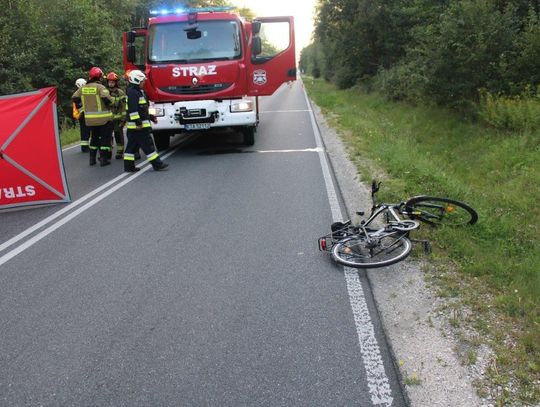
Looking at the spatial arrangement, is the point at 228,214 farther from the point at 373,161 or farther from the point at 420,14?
the point at 420,14

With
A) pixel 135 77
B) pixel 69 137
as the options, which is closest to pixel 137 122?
pixel 135 77

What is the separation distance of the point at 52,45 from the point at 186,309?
58.8 ft

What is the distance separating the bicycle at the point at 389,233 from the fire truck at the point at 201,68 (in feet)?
18.6

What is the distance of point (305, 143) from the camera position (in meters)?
12.0

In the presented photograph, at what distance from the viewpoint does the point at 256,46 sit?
10.3m

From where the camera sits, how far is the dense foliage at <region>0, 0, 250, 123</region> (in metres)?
17.0

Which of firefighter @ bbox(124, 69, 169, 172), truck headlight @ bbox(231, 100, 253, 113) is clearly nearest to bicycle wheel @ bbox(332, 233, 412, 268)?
firefighter @ bbox(124, 69, 169, 172)

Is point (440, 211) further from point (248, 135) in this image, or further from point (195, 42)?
point (195, 42)

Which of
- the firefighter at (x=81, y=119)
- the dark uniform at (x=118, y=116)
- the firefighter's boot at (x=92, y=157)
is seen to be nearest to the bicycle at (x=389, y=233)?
the firefighter's boot at (x=92, y=157)

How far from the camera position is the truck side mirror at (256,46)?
10.3m

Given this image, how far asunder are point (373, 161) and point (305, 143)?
3344 millimetres

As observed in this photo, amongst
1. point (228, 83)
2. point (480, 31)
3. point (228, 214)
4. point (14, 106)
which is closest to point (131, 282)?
point (228, 214)

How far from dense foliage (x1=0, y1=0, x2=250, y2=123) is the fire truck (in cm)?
893

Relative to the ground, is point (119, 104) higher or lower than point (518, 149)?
higher
